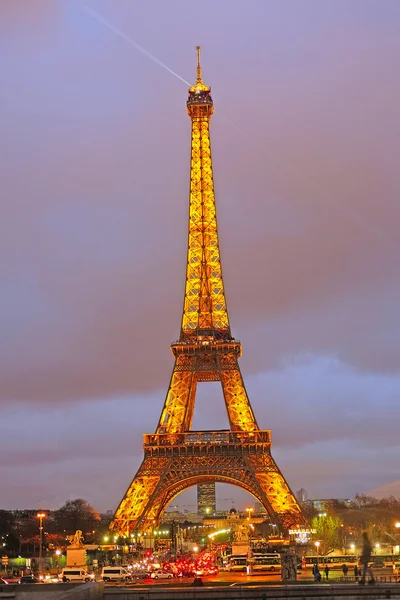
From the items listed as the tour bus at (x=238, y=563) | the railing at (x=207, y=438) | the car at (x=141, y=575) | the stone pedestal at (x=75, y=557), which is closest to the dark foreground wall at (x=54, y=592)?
the car at (x=141, y=575)

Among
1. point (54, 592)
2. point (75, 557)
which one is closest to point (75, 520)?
point (75, 557)

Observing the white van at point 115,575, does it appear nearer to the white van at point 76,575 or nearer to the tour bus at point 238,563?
the white van at point 76,575

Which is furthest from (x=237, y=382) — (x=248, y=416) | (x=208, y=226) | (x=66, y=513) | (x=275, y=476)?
(x=66, y=513)

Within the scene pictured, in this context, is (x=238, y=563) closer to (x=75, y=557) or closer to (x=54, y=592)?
(x=75, y=557)

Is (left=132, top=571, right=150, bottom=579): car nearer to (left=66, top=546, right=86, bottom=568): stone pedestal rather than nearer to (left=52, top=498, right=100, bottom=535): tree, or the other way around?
(left=66, top=546, right=86, bottom=568): stone pedestal

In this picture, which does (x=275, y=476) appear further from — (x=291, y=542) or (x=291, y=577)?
(x=291, y=577)
